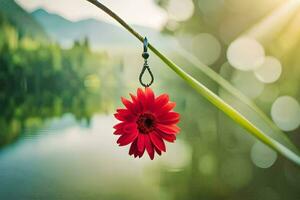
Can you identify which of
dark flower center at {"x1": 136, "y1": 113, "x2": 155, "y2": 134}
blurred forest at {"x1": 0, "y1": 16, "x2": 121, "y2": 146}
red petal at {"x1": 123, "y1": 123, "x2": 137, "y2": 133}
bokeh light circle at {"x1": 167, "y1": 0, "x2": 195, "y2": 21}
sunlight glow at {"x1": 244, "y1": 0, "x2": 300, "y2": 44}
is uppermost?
blurred forest at {"x1": 0, "y1": 16, "x2": 121, "y2": 146}

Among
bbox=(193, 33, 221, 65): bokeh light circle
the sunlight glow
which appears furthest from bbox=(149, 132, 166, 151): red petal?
bbox=(193, 33, 221, 65): bokeh light circle

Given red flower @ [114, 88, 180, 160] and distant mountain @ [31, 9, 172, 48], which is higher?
distant mountain @ [31, 9, 172, 48]

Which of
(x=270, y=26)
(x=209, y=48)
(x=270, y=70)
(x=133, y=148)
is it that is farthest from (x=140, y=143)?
(x=209, y=48)

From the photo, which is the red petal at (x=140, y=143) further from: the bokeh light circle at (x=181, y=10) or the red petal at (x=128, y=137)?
the bokeh light circle at (x=181, y=10)

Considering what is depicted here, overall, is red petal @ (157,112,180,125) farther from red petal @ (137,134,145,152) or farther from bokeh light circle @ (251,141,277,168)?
bokeh light circle @ (251,141,277,168)

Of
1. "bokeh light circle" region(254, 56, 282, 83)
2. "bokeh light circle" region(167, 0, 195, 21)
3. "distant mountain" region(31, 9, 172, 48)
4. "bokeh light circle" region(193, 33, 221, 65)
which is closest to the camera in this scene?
"bokeh light circle" region(254, 56, 282, 83)

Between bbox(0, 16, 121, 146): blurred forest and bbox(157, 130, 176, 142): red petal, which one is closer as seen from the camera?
bbox(157, 130, 176, 142): red petal
